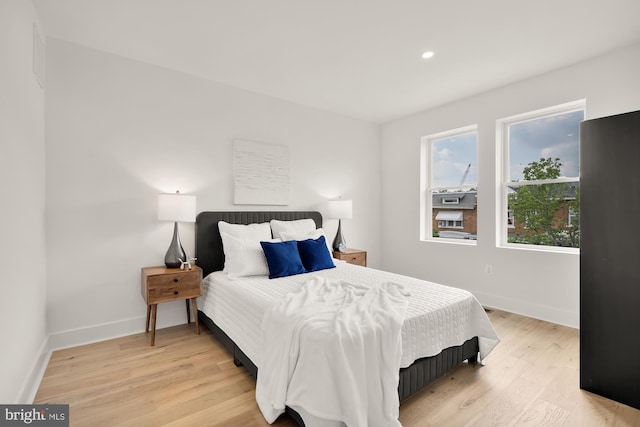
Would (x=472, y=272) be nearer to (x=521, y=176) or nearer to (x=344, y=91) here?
(x=521, y=176)

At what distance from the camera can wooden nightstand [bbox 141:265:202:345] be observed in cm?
265

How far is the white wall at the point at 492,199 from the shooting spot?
290cm

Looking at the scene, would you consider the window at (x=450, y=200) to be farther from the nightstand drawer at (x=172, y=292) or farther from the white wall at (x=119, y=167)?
the nightstand drawer at (x=172, y=292)

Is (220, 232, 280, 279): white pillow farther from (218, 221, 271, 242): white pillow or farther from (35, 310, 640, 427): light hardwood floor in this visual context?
(35, 310, 640, 427): light hardwood floor

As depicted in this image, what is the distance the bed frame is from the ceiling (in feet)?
4.97

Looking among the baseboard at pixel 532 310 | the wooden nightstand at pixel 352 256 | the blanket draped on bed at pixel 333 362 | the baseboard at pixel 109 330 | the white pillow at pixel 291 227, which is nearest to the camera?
the blanket draped on bed at pixel 333 362

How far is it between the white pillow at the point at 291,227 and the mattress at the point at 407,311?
0.72 m

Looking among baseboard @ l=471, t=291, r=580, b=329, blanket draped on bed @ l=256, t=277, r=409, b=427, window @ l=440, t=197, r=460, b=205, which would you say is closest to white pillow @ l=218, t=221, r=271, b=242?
blanket draped on bed @ l=256, t=277, r=409, b=427

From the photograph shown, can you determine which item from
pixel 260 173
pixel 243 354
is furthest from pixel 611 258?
pixel 260 173

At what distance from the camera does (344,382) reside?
1.46 m

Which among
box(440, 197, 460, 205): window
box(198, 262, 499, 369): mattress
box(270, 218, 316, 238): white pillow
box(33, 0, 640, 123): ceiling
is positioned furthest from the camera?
box(440, 197, 460, 205): window

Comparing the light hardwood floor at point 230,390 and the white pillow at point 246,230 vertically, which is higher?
the white pillow at point 246,230

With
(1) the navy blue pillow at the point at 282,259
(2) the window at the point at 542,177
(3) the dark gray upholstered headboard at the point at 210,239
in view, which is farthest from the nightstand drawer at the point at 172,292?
(2) the window at the point at 542,177

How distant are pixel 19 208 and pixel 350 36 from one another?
2590 millimetres
